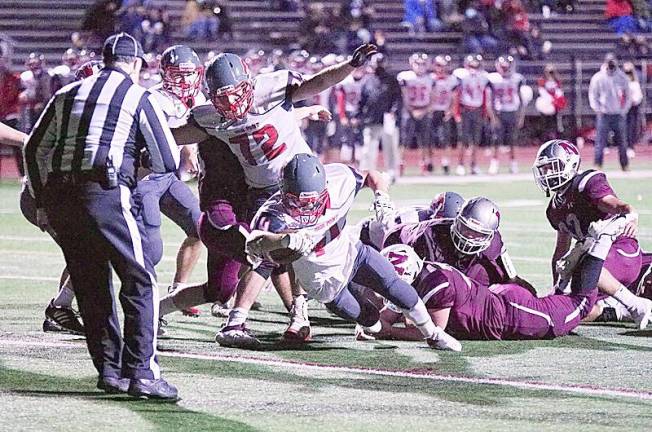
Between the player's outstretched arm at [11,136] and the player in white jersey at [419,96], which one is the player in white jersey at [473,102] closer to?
the player in white jersey at [419,96]

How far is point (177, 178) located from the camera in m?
9.23

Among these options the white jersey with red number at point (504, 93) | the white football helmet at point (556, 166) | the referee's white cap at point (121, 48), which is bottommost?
the white jersey with red number at point (504, 93)

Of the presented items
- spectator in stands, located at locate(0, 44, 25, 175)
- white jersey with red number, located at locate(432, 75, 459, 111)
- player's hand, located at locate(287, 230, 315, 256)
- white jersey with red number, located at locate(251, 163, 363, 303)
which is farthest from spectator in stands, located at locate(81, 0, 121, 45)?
player's hand, located at locate(287, 230, 315, 256)

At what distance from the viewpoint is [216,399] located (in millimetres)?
6379

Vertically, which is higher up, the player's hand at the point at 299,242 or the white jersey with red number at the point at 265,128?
the white jersey with red number at the point at 265,128

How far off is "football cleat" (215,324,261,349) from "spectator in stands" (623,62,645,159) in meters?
19.5

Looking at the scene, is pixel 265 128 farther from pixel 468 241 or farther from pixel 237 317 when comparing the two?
pixel 468 241

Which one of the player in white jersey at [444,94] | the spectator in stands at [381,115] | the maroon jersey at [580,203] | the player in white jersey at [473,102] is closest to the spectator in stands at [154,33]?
the player in white jersey at [444,94]

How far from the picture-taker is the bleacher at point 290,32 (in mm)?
28484

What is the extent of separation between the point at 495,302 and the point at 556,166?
1022mm

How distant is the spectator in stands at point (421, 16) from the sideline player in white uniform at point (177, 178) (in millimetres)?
22975

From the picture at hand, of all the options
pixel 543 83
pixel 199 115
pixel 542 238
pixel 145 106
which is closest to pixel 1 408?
pixel 145 106

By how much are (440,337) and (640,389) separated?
1.39 m

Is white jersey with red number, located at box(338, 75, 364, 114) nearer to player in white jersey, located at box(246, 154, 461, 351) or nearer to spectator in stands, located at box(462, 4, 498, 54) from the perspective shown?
spectator in stands, located at box(462, 4, 498, 54)
